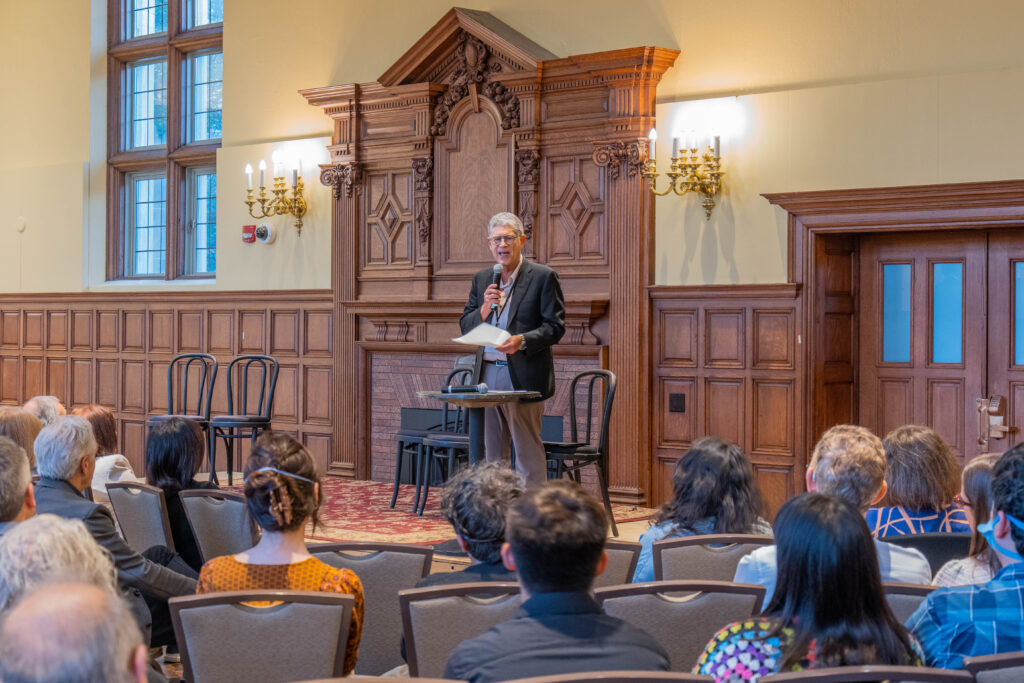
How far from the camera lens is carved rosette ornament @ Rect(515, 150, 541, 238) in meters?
8.45

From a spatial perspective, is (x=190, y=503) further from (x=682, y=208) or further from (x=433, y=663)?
(x=682, y=208)

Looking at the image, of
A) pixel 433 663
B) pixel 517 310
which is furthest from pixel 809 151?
pixel 433 663

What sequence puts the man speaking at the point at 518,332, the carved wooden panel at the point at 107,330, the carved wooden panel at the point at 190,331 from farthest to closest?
the carved wooden panel at the point at 107,330, the carved wooden panel at the point at 190,331, the man speaking at the point at 518,332

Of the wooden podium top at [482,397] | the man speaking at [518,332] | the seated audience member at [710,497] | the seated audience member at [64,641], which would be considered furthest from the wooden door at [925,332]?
the seated audience member at [64,641]

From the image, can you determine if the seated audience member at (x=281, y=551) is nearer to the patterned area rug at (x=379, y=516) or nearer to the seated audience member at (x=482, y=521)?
the seated audience member at (x=482, y=521)

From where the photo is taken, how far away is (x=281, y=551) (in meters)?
2.89

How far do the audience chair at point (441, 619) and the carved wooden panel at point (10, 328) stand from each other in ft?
34.2

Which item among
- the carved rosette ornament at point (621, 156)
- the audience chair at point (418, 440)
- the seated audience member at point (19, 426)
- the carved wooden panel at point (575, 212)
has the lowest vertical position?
the audience chair at point (418, 440)

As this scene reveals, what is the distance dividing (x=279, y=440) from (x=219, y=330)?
24.6 feet

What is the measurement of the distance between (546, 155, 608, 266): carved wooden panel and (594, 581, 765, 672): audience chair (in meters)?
5.74

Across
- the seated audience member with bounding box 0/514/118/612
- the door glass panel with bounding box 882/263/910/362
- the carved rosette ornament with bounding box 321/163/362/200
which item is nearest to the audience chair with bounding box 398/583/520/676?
the seated audience member with bounding box 0/514/118/612

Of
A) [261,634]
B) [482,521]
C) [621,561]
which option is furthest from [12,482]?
[621,561]

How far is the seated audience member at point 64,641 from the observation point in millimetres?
1332

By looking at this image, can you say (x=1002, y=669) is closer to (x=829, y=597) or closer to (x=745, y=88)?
(x=829, y=597)
